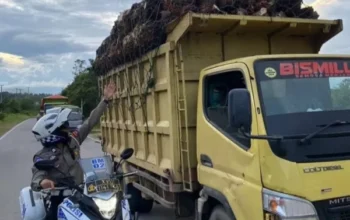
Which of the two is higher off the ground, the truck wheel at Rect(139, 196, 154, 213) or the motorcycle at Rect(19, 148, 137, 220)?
the motorcycle at Rect(19, 148, 137, 220)

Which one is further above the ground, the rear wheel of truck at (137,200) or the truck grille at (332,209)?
the truck grille at (332,209)

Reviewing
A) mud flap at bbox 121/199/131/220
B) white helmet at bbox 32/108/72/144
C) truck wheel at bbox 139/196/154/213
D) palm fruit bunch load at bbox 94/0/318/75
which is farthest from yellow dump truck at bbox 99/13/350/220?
white helmet at bbox 32/108/72/144

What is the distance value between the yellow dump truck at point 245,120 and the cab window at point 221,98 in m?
0.01

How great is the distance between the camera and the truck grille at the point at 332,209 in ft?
11.5

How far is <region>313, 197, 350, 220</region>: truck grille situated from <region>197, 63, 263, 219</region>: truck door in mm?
459

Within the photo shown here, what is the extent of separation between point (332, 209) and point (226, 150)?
1.11 metres

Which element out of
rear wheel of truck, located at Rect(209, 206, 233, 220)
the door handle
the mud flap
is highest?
the door handle

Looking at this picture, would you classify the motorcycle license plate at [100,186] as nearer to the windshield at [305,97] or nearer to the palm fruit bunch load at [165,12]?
the windshield at [305,97]

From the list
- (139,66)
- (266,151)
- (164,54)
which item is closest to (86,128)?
(164,54)

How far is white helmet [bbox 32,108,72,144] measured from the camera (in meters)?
4.53

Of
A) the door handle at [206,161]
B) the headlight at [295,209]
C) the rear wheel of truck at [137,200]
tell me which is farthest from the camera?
the rear wheel of truck at [137,200]

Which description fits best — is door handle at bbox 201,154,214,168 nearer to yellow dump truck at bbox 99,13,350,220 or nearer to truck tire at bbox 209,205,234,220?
yellow dump truck at bbox 99,13,350,220

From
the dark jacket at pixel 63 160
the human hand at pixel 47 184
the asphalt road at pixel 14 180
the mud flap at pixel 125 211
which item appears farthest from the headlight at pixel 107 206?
the asphalt road at pixel 14 180

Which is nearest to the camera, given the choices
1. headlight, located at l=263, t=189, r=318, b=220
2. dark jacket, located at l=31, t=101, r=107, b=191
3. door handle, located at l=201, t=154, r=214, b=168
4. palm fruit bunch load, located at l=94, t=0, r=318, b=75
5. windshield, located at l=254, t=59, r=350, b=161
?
headlight, located at l=263, t=189, r=318, b=220
